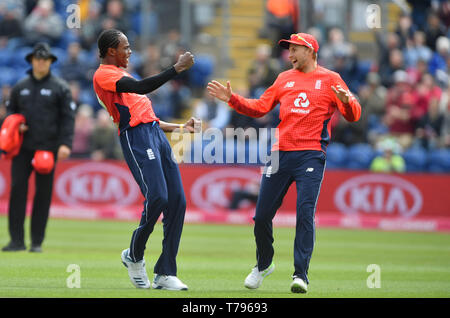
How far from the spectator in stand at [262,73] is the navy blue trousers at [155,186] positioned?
41.9 feet

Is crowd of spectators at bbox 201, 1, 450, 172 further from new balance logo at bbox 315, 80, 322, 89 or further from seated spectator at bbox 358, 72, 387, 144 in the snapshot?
new balance logo at bbox 315, 80, 322, 89

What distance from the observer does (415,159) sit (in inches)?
823

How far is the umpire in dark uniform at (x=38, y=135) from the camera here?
42.7ft

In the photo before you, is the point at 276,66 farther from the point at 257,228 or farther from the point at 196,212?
the point at 257,228

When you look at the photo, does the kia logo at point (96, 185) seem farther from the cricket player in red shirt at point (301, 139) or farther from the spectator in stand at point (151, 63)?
the cricket player in red shirt at point (301, 139)

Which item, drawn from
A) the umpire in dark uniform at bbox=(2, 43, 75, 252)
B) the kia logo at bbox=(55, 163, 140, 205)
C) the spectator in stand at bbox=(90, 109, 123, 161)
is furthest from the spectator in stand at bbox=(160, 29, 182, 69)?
the umpire in dark uniform at bbox=(2, 43, 75, 252)

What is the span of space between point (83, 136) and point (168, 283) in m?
12.6

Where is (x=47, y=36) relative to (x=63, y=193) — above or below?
above

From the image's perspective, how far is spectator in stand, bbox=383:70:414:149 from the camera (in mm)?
21797

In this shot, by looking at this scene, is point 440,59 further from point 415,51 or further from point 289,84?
point 289,84

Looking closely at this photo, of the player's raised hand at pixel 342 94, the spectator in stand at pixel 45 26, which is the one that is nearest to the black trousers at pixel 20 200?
the player's raised hand at pixel 342 94
